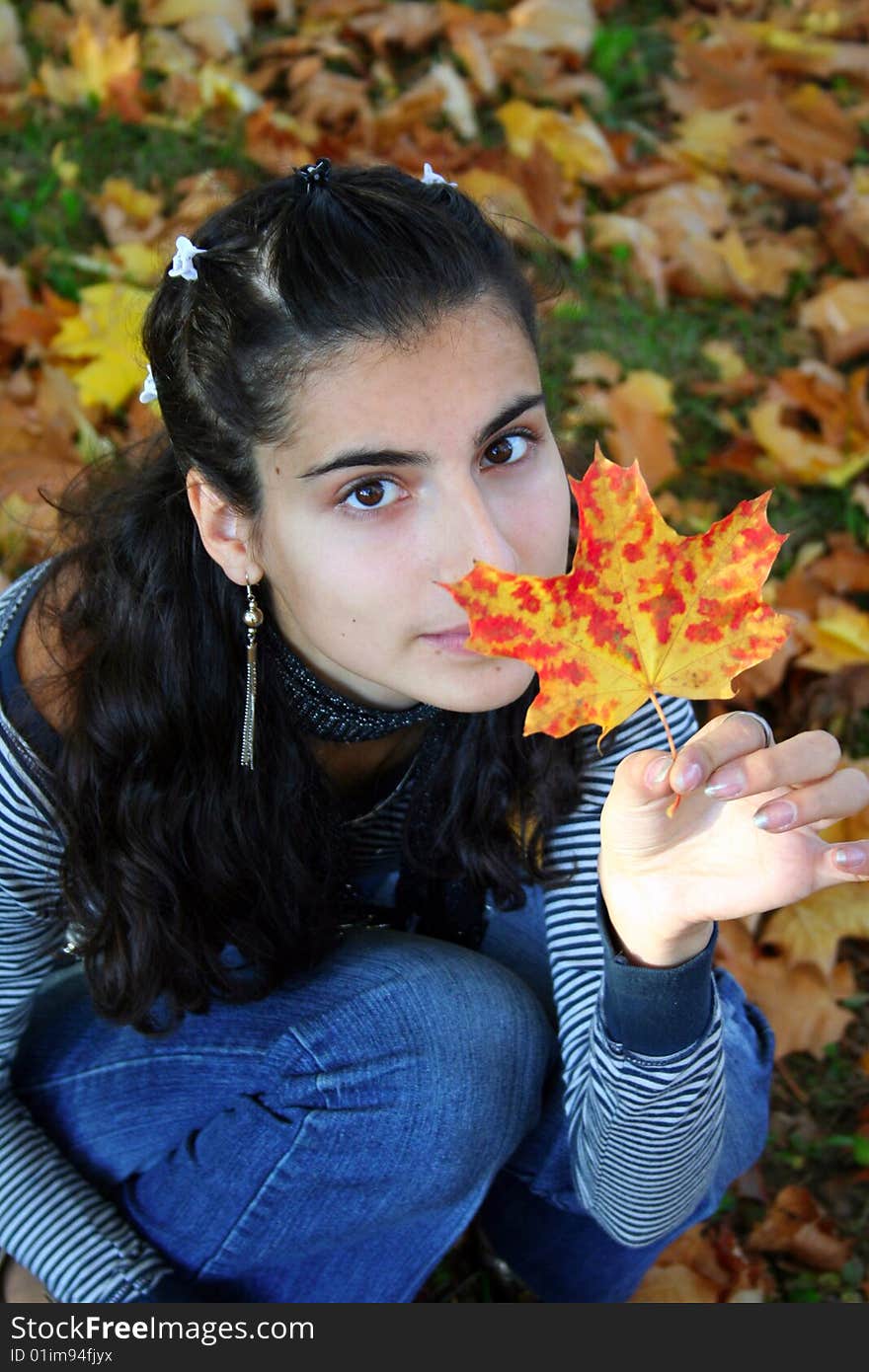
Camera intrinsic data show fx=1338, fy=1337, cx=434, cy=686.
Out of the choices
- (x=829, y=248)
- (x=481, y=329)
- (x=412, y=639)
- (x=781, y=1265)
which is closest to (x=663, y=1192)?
(x=781, y=1265)

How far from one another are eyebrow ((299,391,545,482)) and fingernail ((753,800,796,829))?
0.42m

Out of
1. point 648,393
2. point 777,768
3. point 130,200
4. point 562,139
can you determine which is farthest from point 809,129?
point 777,768

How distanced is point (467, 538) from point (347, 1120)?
646mm

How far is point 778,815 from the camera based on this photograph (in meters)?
0.93

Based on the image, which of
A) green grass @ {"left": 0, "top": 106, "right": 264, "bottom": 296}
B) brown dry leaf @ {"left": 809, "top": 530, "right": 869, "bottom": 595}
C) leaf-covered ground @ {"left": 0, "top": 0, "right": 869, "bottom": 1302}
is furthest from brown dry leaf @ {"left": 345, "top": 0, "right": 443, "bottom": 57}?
brown dry leaf @ {"left": 809, "top": 530, "right": 869, "bottom": 595}

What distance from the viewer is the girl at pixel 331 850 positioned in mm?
1177

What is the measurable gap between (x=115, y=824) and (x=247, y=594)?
275 millimetres

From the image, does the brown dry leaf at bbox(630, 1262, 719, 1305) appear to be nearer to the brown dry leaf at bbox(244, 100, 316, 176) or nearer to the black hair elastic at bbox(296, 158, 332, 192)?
the black hair elastic at bbox(296, 158, 332, 192)

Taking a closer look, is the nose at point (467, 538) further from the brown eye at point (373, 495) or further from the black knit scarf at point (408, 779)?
the black knit scarf at point (408, 779)

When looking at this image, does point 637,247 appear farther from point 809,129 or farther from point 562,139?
point 809,129

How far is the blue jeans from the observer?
1398 millimetres

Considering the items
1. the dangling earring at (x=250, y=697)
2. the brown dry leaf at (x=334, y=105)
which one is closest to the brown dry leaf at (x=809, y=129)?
the brown dry leaf at (x=334, y=105)

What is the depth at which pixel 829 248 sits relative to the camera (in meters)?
2.93

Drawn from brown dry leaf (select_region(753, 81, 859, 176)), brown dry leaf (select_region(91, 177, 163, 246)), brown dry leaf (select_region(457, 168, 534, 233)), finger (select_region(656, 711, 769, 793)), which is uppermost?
finger (select_region(656, 711, 769, 793))
